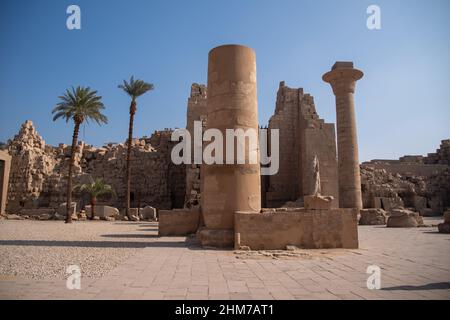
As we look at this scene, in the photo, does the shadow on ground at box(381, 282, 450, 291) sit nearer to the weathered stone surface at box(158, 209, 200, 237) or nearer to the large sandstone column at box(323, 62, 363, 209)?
the weathered stone surface at box(158, 209, 200, 237)

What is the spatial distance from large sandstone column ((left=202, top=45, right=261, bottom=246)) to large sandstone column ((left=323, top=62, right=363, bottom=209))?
11714mm

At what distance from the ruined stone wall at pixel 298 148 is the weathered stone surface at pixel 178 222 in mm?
8559

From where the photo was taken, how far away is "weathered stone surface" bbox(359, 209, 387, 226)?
754 inches

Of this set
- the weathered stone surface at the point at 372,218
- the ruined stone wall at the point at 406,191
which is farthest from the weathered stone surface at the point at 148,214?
the ruined stone wall at the point at 406,191

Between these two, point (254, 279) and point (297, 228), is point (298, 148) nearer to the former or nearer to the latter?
point (297, 228)

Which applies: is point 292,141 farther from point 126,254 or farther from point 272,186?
point 126,254

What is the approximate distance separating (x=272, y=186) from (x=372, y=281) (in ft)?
54.2

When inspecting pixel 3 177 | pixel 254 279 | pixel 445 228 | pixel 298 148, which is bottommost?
pixel 254 279

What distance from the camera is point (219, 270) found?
601 centimetres

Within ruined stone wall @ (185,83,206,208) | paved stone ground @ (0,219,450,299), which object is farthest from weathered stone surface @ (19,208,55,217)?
paved stone ground @ (0,219,450,299)

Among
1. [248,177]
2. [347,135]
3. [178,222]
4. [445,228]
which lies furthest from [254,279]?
[347,135]

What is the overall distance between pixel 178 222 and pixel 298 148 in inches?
439

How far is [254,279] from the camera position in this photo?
5285 millimetres
